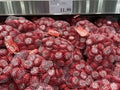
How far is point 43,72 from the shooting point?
126 centimetres

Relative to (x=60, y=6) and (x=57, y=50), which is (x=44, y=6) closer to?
(x=60, y=6)

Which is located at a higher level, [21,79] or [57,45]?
[57,45]

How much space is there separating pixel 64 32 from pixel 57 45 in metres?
0.22

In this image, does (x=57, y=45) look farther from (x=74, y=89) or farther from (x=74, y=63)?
(x=74, y=89)

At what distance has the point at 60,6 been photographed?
1431 millimetres

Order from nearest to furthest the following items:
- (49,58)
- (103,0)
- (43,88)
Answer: (43,88) < (49,58) < (103,0)

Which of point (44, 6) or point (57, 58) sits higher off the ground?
point (44, 6)

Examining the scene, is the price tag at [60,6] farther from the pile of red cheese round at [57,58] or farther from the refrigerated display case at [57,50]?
the pile of red cheese round at [57,58]

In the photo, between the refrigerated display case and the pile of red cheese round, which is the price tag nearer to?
the refrigerated display case

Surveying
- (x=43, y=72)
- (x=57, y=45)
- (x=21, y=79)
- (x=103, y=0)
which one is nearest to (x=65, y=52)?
(x=57, y=45)

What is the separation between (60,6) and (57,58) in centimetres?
35

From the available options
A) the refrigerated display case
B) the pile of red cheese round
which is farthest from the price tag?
the pile of red cheese round

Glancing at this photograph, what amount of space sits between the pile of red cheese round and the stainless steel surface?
7 cm

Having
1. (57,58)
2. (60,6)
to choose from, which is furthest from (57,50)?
(60,6)
